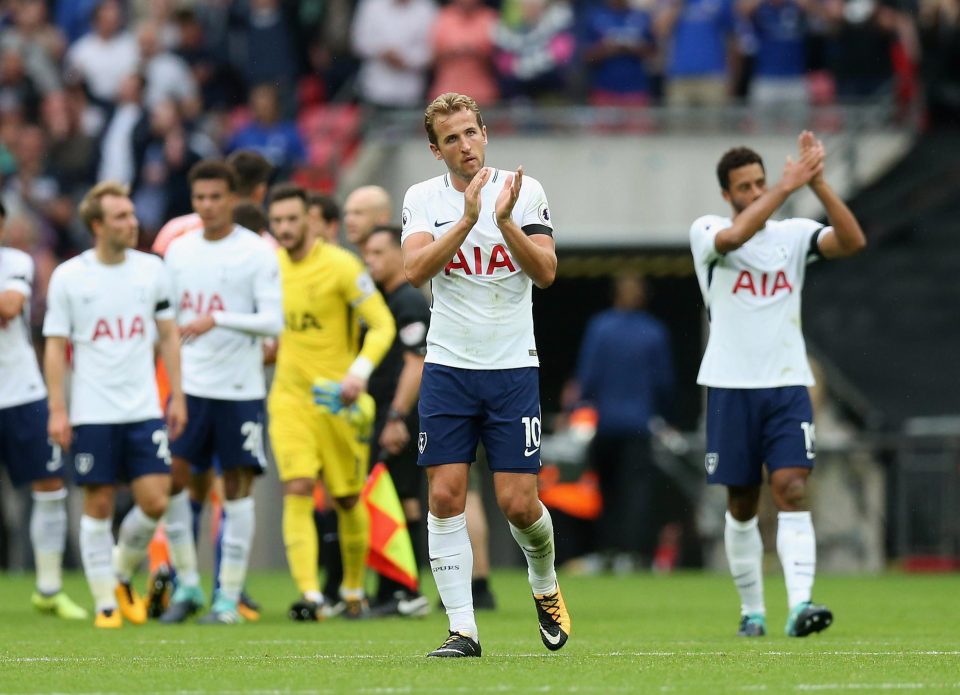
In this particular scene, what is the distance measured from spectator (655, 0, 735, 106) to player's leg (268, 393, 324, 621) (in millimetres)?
9629

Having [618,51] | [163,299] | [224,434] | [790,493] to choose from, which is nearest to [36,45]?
[618,51]

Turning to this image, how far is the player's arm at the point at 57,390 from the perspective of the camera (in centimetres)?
1095

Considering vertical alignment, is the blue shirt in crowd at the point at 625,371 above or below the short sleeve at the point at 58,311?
below

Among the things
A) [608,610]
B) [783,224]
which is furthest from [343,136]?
[783,224]

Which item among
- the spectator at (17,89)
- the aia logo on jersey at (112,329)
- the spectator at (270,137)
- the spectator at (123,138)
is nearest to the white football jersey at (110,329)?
the aia logo on jersey at (112,329)

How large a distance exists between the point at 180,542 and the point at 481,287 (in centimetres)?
396

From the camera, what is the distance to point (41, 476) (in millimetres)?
12211

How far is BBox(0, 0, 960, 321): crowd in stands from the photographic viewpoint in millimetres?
19953

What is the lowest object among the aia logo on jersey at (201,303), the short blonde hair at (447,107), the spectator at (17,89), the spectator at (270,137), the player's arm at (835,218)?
the aia logo on jersey at (201,303)

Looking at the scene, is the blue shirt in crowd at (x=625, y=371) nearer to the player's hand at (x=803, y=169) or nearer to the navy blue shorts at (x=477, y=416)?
the player's hand at (x=803, y=169)

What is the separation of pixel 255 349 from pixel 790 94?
31.9ft

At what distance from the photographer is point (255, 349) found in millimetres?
11656

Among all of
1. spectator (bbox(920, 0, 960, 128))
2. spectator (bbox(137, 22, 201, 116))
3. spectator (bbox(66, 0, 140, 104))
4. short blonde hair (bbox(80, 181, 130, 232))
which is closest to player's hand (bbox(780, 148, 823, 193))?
short blonde hair (bbox(80, 181, 130, 232))

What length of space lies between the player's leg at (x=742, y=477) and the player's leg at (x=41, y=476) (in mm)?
4189
